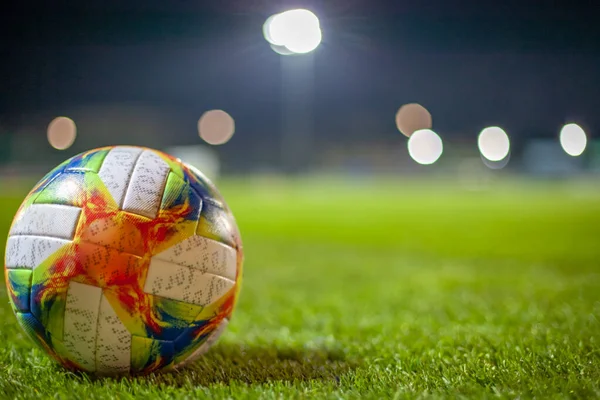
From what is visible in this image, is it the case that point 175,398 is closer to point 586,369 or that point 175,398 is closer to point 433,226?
point 586,369

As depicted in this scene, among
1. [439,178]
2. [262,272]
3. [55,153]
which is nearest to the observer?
[262,272]

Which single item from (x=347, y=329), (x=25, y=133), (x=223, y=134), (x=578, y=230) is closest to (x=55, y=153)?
(x=25, y=133)

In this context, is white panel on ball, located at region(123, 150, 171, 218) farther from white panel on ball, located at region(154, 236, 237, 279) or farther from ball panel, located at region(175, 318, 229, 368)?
ball panel, located at region(175, 318, 229, 368)

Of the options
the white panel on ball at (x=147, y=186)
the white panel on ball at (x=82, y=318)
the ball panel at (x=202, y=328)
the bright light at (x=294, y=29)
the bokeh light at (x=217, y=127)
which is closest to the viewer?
the white panel on ball at (x=82, y=318)

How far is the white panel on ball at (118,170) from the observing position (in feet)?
9.59

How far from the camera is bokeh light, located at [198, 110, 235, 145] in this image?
54791mm

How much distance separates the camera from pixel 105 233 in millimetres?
2820

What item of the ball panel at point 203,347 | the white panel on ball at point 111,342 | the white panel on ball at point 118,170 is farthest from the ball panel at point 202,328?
the white panel on ball at point 118,170

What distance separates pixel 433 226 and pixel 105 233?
13826 millimetres

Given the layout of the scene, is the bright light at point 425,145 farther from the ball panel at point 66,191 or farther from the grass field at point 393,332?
the ball panel at point 66,191

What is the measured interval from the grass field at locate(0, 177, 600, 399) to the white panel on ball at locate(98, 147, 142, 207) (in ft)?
3.00

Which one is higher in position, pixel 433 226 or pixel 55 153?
pixel 433 226

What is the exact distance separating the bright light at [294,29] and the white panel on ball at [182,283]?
749 inches

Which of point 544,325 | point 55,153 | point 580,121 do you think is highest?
point 580,121
